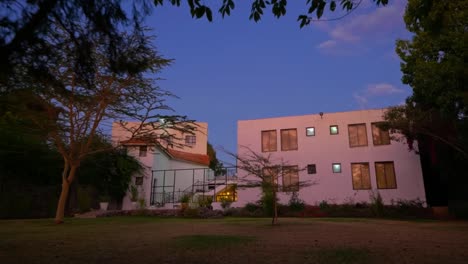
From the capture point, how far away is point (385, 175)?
20.7 meters

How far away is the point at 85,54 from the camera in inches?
157

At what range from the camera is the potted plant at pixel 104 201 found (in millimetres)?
21797

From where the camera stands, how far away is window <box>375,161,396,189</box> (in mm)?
20500

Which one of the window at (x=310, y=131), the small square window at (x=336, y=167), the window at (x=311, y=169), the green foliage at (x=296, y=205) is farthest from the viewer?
the window at (x=310, y=131)

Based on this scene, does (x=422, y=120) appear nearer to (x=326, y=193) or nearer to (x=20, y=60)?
(x=326, y=193)

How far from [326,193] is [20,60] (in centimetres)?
1983

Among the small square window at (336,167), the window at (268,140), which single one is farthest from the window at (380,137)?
the window at (268,140)

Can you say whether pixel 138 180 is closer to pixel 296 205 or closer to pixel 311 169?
pixel 296 205

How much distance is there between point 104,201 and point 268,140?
1110 centimetres

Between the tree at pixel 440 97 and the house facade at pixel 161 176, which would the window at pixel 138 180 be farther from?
the tree at pixel 440 97

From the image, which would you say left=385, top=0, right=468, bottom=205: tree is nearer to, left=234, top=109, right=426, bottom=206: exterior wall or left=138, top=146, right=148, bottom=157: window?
left=234, top=109, right=426, bottom=206: exterior wall

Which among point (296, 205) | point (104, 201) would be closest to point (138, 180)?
point (104, 201)

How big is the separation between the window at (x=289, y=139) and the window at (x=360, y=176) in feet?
12.6

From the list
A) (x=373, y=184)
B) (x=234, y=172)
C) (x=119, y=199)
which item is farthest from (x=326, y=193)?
(x=119, y=199)
